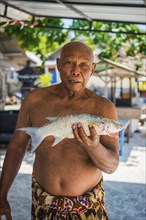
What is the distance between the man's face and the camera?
2016 mm

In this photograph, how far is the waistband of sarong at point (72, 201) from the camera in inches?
82.6

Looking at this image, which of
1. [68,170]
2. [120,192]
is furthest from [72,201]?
[120,192]

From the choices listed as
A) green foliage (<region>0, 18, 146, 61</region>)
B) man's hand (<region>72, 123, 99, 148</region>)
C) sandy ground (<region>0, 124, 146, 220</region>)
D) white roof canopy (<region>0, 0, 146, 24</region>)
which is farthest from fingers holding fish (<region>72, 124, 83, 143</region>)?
green foliage (<region>0, 18, 146, 61</region>)

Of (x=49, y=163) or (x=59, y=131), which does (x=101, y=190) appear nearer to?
(x=49, y=163)

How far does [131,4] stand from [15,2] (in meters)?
2.01

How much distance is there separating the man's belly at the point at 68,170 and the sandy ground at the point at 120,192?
2.71m

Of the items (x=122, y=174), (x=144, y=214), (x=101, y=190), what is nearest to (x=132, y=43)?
(x=122, y=174)

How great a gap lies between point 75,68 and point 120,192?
4.20 metres

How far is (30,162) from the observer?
780 cm

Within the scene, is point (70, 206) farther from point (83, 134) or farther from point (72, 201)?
point (83, 134)

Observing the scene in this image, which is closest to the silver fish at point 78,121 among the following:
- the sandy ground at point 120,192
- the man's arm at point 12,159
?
the man's arm at point 12,159

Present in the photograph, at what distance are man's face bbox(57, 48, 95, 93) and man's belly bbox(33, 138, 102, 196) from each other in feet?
1.20

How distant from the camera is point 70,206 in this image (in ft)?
6.88

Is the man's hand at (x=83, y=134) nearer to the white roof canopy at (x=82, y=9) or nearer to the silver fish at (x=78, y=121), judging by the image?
the silver fish at (x=78, y=121)
